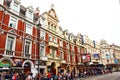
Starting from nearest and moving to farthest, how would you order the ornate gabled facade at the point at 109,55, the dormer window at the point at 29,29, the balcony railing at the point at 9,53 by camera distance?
the balcony railing at the point at 9,53, the dormer window at the point at 29,29, the ornate gabled facade at the point at 109,55

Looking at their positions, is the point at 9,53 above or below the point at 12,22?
below

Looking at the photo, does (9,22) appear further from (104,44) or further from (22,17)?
(104,44)

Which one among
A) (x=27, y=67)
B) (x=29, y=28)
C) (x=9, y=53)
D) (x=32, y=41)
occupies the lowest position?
(x=27, y=67)

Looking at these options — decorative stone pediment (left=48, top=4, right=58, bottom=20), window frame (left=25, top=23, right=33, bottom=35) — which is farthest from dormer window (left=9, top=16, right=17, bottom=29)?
decorative stone pediment (left=48, top=4, right=58, bottom=20)

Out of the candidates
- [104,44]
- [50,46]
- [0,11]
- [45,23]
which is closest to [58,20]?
[45,23]

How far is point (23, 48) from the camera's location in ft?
70.6

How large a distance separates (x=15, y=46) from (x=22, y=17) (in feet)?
18.0

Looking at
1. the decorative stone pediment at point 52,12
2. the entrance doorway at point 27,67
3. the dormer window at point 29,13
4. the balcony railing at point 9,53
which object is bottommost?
the entrance doorway at point 27,67

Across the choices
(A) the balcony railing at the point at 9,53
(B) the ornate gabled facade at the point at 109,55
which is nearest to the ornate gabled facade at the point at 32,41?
(A) the balcony railing at the point at 9,53

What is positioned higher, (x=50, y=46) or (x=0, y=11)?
(x=0, y=11)

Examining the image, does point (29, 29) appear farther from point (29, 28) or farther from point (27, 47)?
point (27, 47)

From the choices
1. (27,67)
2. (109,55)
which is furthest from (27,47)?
(109,55)

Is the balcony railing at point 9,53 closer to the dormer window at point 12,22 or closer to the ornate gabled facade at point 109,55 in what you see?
the dormer window at point 12,22

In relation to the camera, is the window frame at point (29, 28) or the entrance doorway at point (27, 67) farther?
the window frame at point (29, 28)
